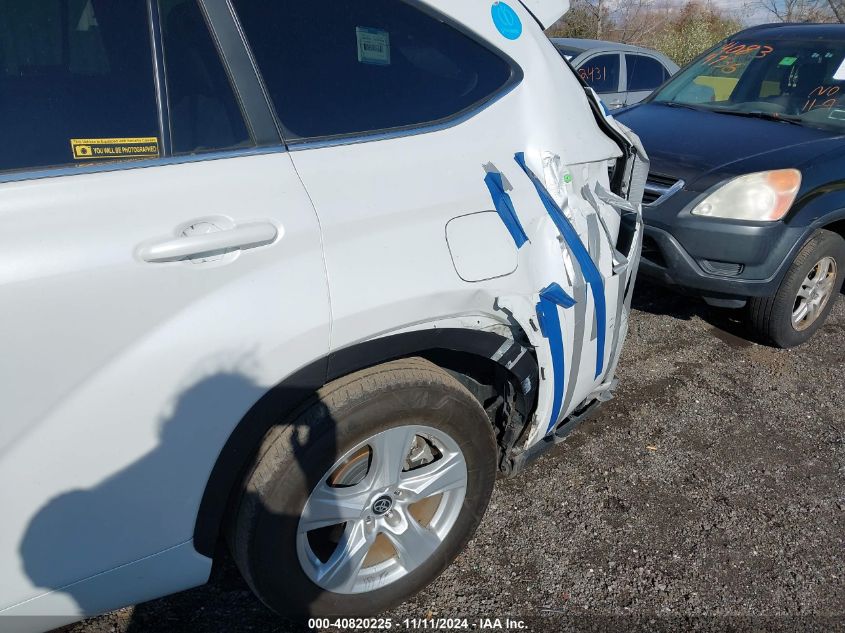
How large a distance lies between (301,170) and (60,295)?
613mm

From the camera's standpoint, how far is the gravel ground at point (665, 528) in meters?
2.10

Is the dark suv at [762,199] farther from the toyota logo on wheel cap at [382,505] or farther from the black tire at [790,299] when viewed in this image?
the toyota logo on wheel cap at [382,505]

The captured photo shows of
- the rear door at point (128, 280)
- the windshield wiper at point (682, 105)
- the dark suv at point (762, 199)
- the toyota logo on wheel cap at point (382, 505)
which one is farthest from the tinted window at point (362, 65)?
the windshield wiper at point (682, 105)

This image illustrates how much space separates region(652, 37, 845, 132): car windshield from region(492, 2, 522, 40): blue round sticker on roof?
2714 mm

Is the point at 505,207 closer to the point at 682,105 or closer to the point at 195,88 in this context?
the point at 195,88

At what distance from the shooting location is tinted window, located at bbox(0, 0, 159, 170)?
132cm

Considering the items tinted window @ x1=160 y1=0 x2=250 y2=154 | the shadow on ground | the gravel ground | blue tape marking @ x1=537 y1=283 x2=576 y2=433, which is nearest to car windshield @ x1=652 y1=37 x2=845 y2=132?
the shadow on ground

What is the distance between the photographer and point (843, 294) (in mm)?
4703

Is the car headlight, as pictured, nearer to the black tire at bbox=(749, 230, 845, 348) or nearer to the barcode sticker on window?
the black tire at bbox=(749, 230, 845, 348)

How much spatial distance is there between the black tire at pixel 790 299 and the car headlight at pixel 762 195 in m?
0.36

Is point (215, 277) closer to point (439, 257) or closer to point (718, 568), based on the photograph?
point (439, 257)

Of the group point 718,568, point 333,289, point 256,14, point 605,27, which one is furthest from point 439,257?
point 605,27

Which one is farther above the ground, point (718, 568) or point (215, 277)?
point (215, 277)

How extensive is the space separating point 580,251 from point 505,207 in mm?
340
